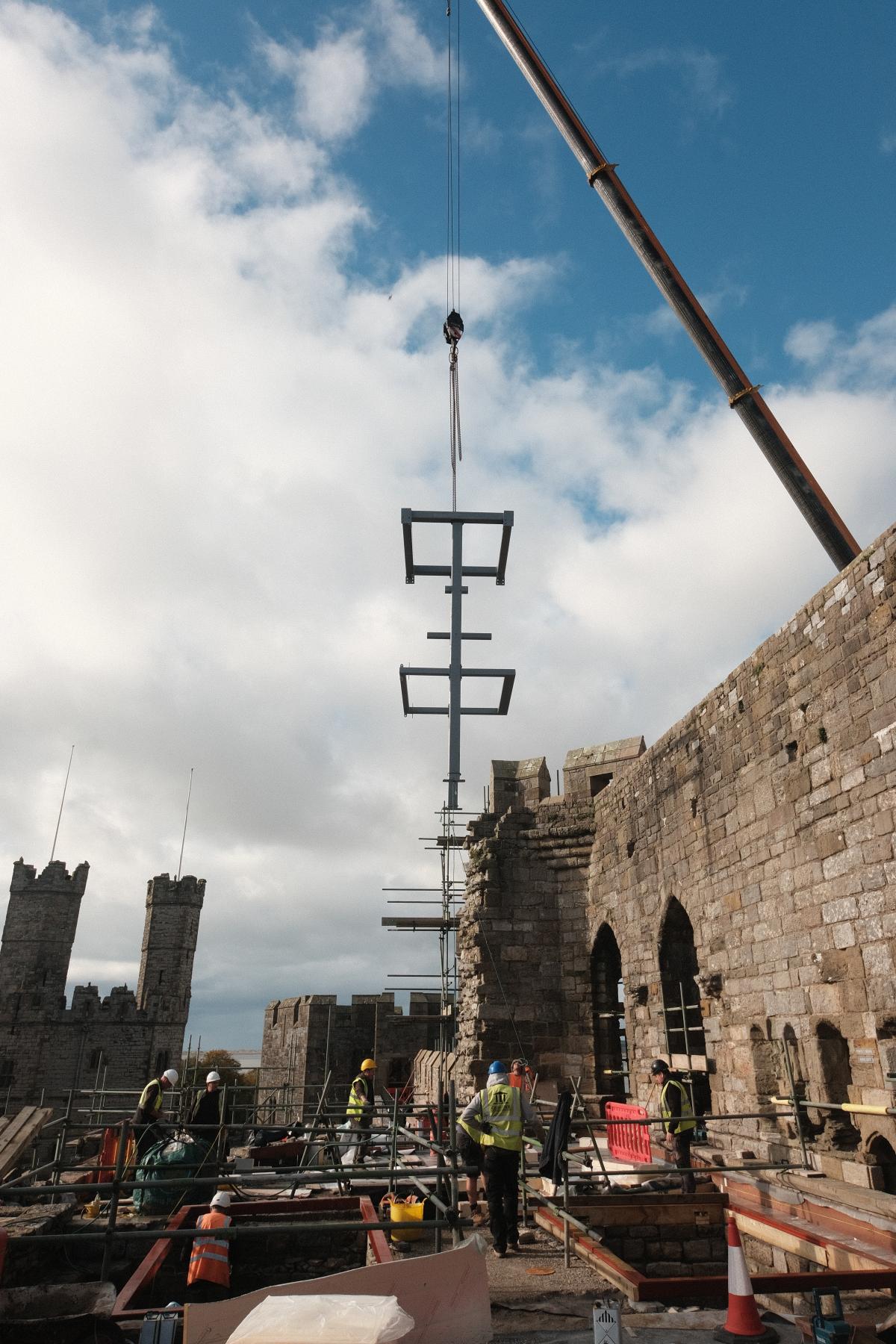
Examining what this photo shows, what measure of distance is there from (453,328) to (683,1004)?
1442cm

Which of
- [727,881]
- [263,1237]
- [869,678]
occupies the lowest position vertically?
[263,1237]

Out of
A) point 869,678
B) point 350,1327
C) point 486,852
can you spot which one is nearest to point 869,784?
point 869,678

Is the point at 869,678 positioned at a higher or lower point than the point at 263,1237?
higher

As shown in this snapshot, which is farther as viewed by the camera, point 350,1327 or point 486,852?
point 486,852

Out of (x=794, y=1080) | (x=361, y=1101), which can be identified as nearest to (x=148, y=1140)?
(x=361, y=1101)

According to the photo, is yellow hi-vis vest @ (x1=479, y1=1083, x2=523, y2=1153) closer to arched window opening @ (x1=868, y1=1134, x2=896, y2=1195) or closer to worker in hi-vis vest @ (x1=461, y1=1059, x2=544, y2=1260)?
worker in hi-vis vest @ (x1=461, y1=1059, x2=544, y2=1260)

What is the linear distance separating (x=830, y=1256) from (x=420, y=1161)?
451cm

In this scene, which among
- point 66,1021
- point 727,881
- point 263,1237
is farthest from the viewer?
point 66,1021

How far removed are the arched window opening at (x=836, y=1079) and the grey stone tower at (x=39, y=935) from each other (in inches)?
1390

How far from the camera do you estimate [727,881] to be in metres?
8.48

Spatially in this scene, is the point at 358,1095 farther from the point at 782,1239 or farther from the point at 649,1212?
the point at 782,1239

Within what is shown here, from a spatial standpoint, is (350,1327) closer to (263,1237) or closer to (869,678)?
(263,1237)

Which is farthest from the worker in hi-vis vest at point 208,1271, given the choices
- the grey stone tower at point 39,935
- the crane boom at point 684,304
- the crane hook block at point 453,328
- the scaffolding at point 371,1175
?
the grey stone tower at point 39,935

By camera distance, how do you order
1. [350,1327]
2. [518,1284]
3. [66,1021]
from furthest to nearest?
[66,1021], [518,1284], [350,1327]
